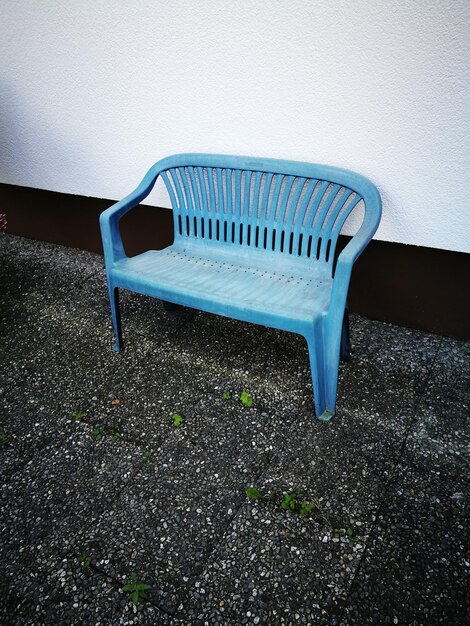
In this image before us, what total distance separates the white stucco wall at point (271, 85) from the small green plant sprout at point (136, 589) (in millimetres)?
2178

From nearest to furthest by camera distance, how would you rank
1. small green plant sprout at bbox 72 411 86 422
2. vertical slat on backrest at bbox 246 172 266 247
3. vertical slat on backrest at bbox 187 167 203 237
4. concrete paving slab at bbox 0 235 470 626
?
concrete paving slab at bbox 0 235 470 626 < small green plant sprout at bbox 72 411 86 422 < vertical slat on backrest at bbox 246 172 266 247 < vertical slat on backrest at bbox 187 167 203 237

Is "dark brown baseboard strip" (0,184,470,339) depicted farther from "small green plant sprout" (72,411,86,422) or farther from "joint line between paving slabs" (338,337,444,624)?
"small green plant sprout" (72,411,86,422)

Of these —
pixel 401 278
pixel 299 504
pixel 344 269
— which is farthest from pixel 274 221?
pixel 299 504

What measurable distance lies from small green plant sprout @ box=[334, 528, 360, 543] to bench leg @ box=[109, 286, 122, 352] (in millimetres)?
1791

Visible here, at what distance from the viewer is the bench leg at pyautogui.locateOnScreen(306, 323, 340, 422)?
7.21 feet

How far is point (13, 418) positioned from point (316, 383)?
169 cm

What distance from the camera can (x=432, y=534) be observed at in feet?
6.12

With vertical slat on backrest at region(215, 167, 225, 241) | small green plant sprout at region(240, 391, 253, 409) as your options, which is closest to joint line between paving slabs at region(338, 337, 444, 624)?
small green plant sprout at region(240, 391, 253, 409)

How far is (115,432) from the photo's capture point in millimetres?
2463

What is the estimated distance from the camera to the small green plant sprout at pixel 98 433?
2.43 meters

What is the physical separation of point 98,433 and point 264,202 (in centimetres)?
158

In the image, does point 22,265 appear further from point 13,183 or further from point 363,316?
point 363,316

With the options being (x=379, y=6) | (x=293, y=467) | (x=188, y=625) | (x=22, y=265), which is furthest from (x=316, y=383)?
(x=22, y=265)

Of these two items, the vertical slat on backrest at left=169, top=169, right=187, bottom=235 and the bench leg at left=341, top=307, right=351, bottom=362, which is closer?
the bench leg at left=341, top=307, right=351, bottom=362
